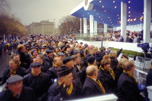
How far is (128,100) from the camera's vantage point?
124 inches

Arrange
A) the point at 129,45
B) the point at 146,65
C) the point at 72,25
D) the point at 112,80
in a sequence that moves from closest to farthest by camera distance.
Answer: the point at 112,80, the point at 146,65, the point at 129,45, the point at 72,25

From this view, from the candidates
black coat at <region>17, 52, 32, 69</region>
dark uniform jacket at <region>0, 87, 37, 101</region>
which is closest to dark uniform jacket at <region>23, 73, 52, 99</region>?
dark uniform jacket at <region>0, 87, 37, 101</region>

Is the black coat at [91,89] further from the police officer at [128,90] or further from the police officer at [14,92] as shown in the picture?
the police officer at [14,92]

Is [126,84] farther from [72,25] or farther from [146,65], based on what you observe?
[72,25]

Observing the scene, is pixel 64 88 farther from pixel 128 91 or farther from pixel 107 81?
pixel 107 81

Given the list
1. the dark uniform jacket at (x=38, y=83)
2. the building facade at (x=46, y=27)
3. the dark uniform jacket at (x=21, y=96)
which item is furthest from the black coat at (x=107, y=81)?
the building facade at (x=46, y=27)

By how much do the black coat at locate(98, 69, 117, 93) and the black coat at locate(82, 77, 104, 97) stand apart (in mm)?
868

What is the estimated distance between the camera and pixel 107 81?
400 cm

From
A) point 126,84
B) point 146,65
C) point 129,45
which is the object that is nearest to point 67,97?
point 126,84

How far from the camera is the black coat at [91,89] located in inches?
115

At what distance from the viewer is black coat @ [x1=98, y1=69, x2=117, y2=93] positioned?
155 inches

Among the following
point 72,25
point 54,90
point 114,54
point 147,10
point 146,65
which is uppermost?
point 72,25

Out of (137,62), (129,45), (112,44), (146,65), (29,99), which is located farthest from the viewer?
(112,44)

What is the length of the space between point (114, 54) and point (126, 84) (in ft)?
8.63
